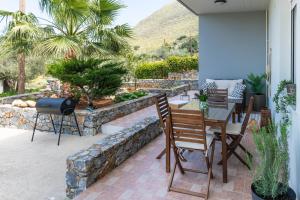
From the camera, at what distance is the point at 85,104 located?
743 centimetres

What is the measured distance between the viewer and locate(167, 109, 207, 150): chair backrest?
3.03 m

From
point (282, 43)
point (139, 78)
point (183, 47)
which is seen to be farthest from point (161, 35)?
point (282, 43)

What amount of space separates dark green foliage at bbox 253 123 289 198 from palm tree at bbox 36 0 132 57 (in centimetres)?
618

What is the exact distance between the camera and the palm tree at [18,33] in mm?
8008

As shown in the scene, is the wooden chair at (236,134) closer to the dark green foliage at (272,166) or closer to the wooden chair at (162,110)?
the wooden chair at (162,110)

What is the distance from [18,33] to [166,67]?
9417 millimetres

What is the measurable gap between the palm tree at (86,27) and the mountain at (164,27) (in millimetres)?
26757

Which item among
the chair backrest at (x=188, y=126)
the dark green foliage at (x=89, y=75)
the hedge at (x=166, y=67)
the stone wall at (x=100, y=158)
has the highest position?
the hedge at (x=166, y=67)

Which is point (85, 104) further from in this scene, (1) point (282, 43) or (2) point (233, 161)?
(1) point (282, 43)

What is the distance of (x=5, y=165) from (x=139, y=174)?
2.46 m

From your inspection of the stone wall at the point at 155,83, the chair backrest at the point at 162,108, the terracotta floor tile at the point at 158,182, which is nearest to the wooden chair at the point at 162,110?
the chair backrest at the point at 162,108

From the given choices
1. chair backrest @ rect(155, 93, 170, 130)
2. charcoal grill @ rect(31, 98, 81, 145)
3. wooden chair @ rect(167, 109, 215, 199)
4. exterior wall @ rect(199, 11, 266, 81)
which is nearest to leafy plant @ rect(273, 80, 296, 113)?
wooden chair @ rect(167, 109, 215, 199)

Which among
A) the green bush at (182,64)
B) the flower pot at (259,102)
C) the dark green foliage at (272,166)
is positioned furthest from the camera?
the green bush at (182,64)

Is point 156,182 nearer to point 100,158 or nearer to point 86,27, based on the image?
point 100,158
